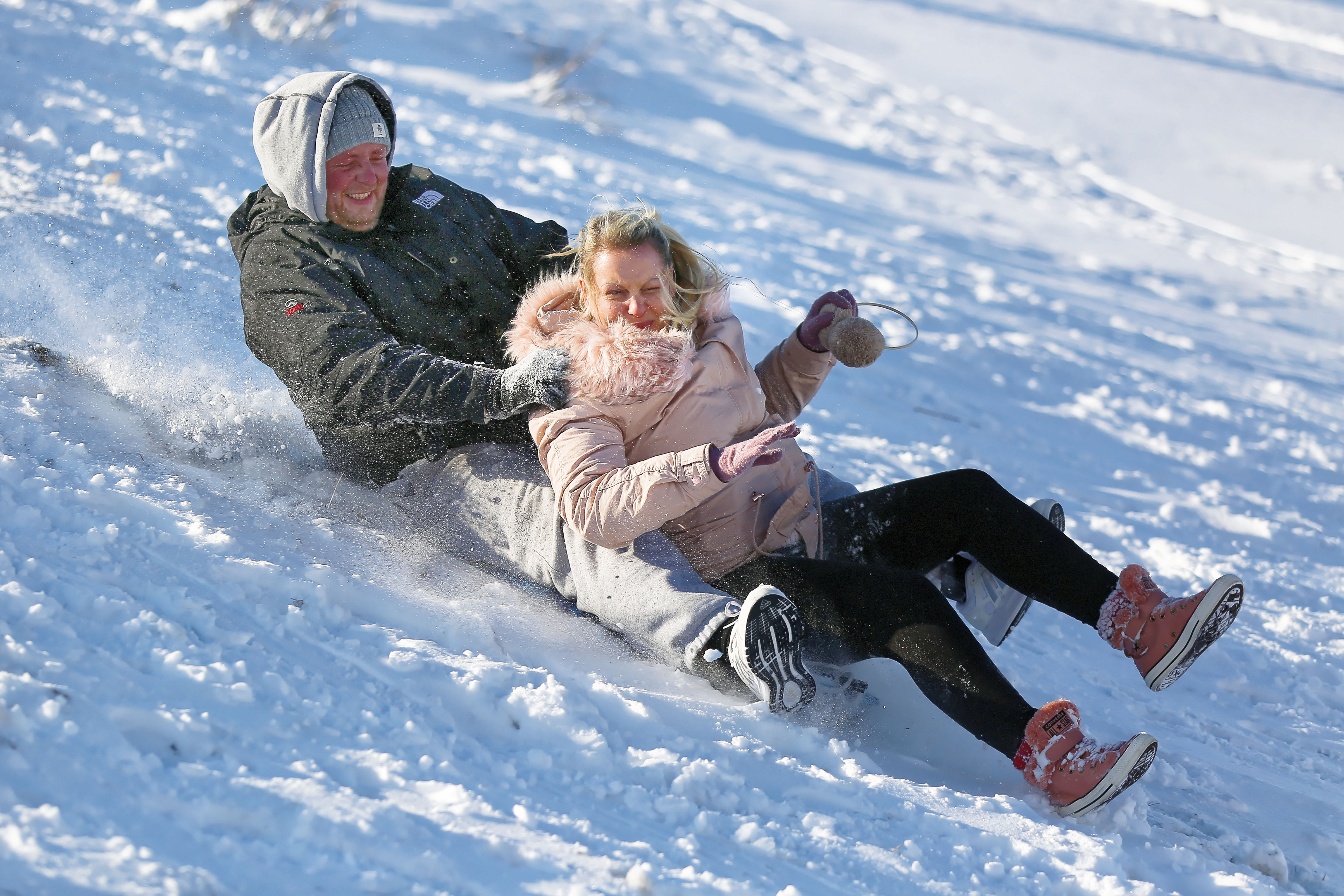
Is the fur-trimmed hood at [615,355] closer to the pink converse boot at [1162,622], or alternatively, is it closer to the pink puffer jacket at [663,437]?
the pink puffer jacket at [663,437]

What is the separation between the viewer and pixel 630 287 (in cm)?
232

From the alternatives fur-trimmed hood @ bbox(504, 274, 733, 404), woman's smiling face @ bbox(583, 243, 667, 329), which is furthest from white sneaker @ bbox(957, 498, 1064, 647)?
woman's smiling face @ bbox(583, 243, 667, 329)

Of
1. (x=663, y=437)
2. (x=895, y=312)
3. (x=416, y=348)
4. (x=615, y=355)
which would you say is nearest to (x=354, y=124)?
(x=416, y=348)

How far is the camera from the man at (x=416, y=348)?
2.26 meters

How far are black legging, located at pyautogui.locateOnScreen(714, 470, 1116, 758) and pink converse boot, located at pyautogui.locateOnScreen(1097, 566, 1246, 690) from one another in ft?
0.15

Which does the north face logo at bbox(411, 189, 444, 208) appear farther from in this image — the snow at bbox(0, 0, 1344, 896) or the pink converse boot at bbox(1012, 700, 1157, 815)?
the pink converse boot at bbox(1012, 700, 1157, 815)

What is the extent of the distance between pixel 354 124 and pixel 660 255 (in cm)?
92

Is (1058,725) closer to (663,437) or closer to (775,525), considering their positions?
(775,525)

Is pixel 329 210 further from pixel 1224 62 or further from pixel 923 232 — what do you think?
pixel 1224 62

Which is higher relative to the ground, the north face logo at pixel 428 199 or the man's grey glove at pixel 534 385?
the north face logo at pixel 428 199

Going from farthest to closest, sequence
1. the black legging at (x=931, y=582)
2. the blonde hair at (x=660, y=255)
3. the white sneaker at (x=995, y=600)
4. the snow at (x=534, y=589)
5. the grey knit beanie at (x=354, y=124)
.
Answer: the grey knit beanie at (x=354, y=124) → the white sneaker at (x=995, y=600) → the blonde hair at (x=660, y=255) → the black legging at (x=931, y=582) → the snow at (x=534, y=589)

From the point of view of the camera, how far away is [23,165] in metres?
4.73

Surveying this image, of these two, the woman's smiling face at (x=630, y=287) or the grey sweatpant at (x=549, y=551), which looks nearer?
the grey sweatpant at (x=549, y=551)

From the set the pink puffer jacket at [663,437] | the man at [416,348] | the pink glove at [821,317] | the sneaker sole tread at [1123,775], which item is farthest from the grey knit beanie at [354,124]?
the sneaker sole tread at [1123,775]
